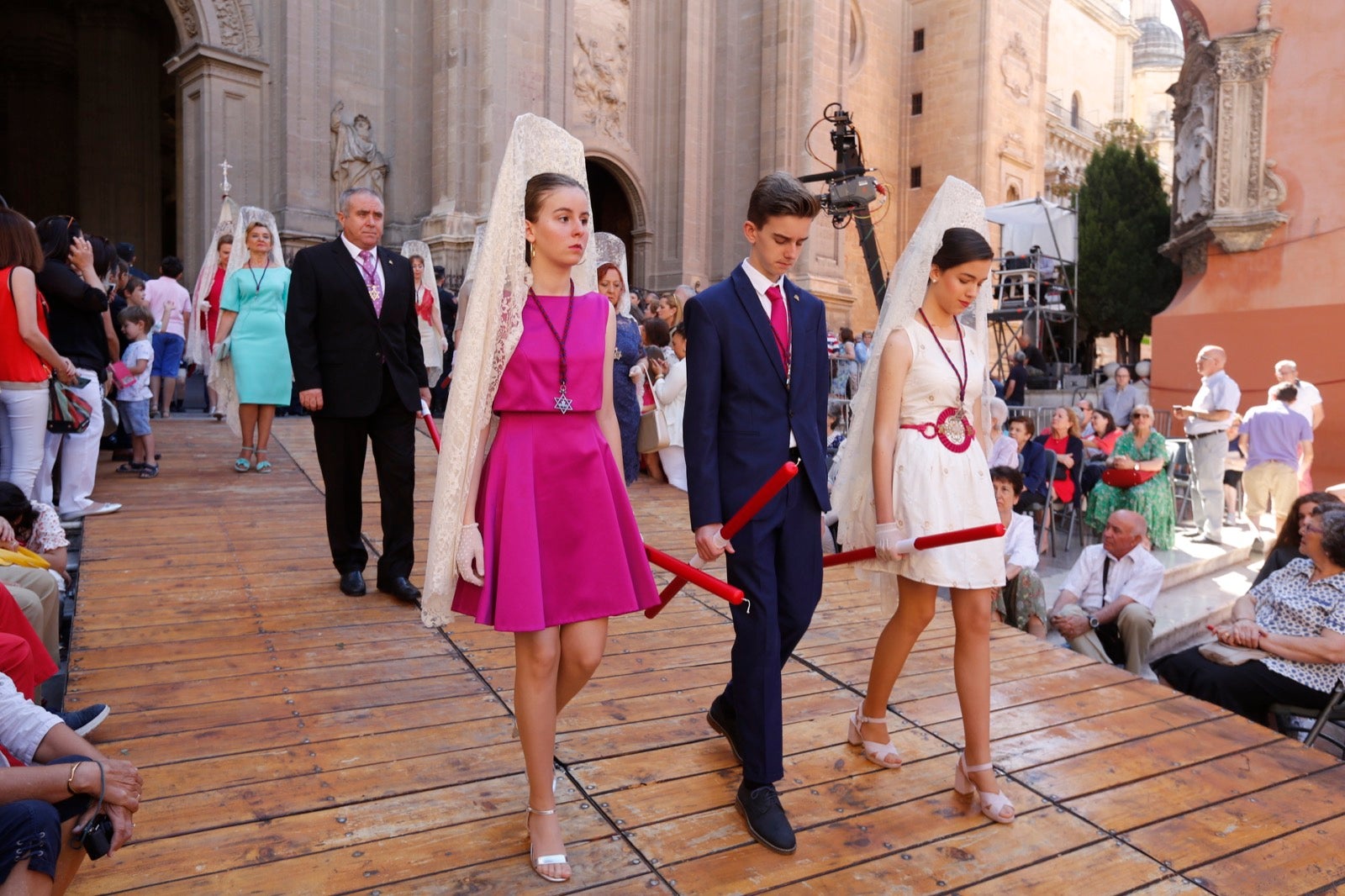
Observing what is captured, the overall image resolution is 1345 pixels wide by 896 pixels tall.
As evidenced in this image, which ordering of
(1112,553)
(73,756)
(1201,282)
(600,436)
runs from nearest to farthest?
1. (73,756)
2. (600,436)
3. (1112,553)
4. (1201,282)

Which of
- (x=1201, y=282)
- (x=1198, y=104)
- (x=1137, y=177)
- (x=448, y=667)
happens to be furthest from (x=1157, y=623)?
(x=1137, y=177)

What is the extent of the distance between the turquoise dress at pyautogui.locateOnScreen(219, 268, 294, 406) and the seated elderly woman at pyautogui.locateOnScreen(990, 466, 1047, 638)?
17.5 feet

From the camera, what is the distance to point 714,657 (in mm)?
4309

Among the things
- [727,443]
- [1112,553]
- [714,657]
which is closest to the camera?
[727,443]

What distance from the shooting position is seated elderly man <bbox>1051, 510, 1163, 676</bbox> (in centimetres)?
594

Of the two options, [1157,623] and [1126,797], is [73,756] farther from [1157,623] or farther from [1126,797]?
[1157,623]

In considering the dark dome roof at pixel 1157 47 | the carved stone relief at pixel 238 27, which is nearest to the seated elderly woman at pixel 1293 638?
the carved stone relief at pixel 238 27

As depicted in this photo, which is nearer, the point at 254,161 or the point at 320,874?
the point at 320,874

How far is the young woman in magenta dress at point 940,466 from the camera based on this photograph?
3.00 meters

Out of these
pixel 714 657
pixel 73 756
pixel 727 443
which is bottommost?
pixel 714 657

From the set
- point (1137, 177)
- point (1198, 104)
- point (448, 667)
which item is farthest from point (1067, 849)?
point (1137, 177)

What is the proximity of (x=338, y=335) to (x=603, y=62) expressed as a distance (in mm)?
14957

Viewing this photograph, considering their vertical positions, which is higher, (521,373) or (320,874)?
(521,373)

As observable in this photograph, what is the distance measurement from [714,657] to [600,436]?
6.32 feet
